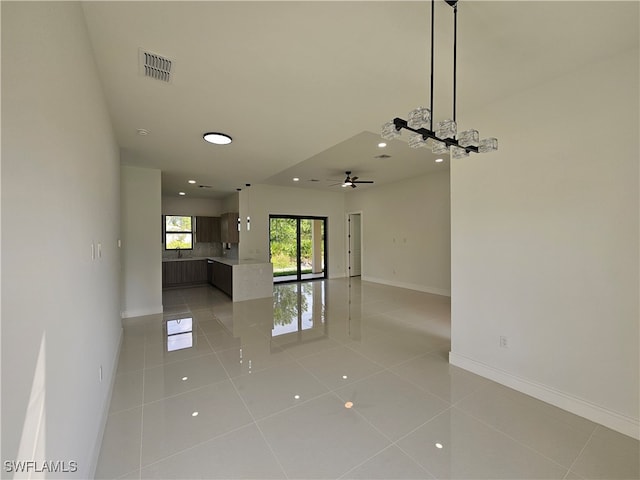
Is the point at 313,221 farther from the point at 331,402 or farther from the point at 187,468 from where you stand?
the point at 187,468

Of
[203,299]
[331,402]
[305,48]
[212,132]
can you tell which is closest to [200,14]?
[305,48]

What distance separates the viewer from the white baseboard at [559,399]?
2.00m

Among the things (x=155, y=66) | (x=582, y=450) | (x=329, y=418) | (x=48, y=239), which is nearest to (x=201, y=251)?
(x=155, y=66)

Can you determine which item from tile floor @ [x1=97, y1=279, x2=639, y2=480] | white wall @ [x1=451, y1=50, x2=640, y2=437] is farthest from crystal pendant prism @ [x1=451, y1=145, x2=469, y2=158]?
tile floor @ [x1=97, y1=279, x2=639, y2=480]

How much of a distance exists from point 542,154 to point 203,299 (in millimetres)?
6407

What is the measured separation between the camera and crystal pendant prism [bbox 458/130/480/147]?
1.87 metres

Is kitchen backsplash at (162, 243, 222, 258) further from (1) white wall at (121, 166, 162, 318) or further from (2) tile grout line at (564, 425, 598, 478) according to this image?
(2) tile grout line at (564, 425, 598, 478)

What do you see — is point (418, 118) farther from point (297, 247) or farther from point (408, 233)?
point (297, 247)

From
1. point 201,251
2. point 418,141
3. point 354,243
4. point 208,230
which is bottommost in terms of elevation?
point 201,251

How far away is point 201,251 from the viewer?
8672 millimetres

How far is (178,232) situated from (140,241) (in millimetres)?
3644

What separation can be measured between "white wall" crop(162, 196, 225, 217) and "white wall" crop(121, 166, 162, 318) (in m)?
3.50

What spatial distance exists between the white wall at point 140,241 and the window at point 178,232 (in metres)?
3.49

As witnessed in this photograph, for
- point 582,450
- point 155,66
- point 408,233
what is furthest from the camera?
point 408,233
